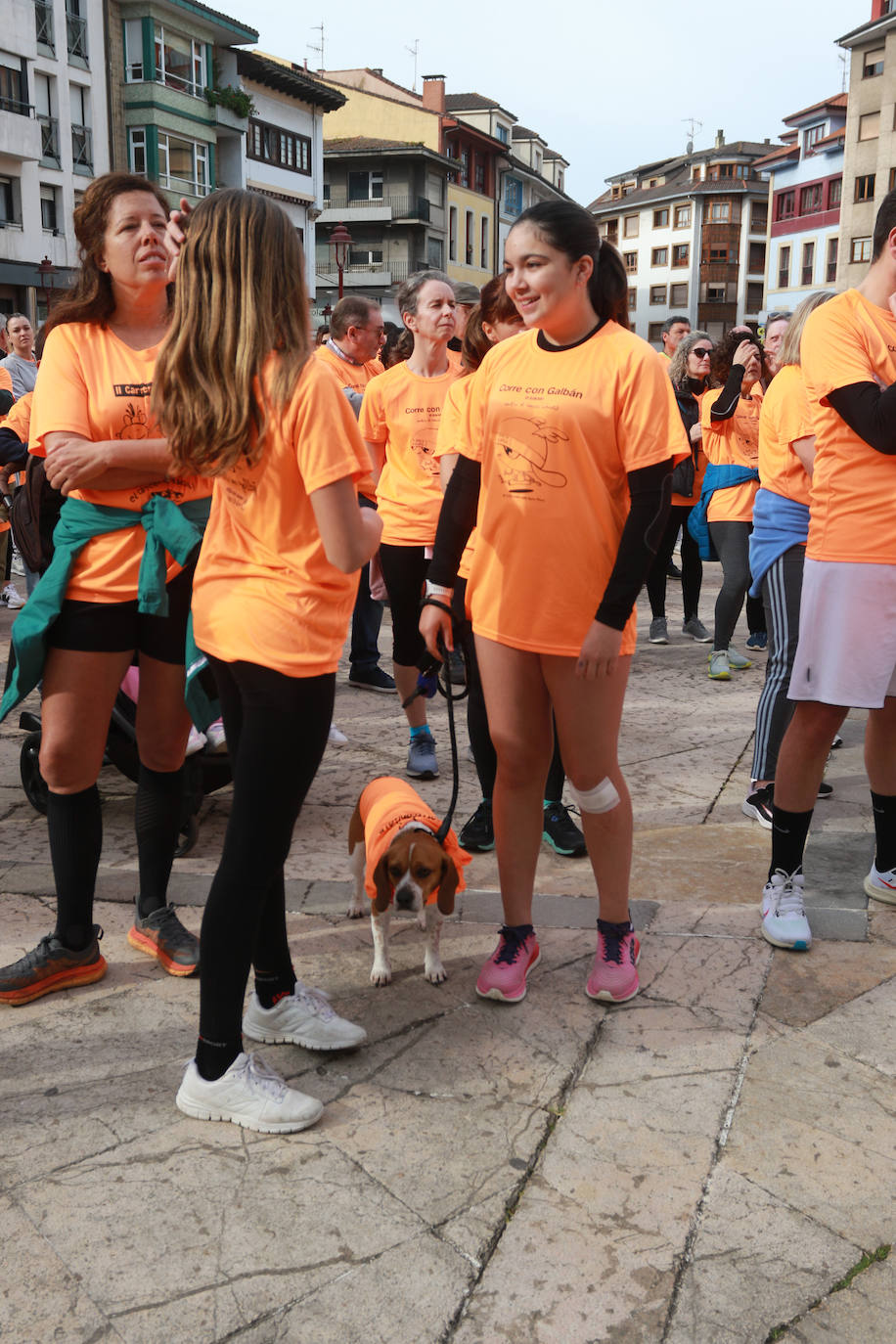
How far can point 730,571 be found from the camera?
23.6 feet

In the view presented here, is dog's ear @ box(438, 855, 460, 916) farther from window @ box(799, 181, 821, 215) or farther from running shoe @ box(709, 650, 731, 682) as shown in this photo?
window @ box(799, 181, 821, 215)

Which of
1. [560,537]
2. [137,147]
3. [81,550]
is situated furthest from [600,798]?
[137,147]

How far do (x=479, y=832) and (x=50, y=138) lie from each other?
3417 centimetres

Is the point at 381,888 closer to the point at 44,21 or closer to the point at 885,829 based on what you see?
the point at 885,829

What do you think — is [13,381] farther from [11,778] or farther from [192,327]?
[192,327]

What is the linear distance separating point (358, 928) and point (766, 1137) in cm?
150

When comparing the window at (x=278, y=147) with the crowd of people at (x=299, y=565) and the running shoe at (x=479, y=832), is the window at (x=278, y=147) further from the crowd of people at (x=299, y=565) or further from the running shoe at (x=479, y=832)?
the crowd of people at (x=299, y=565)

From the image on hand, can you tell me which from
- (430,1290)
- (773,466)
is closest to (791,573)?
(773,466)

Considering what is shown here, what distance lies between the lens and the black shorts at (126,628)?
3.02 meters

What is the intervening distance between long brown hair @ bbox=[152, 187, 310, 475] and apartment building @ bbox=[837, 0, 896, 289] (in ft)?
159

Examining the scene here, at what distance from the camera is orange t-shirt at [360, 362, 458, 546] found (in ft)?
17.0

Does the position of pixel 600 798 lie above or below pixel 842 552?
below

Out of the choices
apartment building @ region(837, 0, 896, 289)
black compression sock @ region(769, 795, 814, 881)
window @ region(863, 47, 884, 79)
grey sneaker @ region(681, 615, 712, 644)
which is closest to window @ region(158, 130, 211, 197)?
apartment building @ region(837, 0, 896, 289)

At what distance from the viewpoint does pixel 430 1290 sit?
2.04 metres
